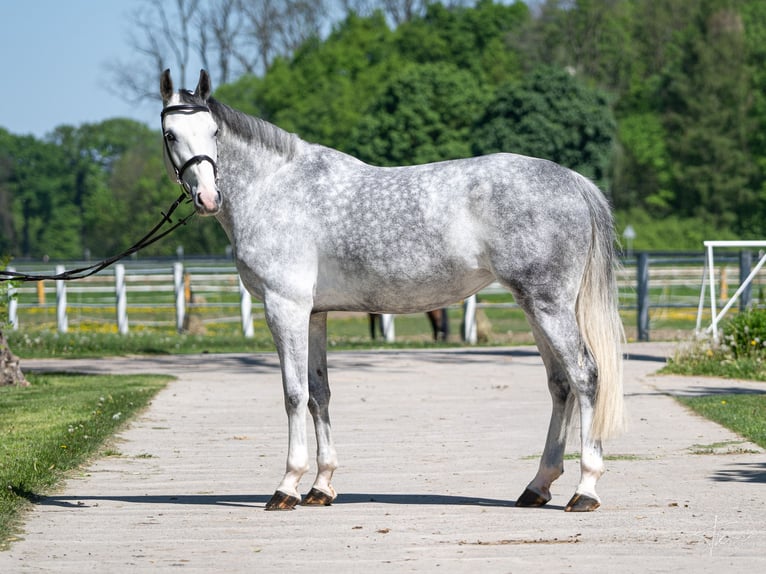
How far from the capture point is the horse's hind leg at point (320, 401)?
747 cm

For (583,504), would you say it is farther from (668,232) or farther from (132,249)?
(668,232)

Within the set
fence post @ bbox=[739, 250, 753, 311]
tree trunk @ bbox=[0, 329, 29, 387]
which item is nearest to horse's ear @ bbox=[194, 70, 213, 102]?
tree trunk @ bbox=[0, 329, 29, 387]

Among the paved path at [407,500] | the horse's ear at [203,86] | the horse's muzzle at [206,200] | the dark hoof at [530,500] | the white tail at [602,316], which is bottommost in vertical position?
the paved path at [407,500]

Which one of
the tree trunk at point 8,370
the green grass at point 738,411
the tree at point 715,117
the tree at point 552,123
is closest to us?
the green grass at point 738,411

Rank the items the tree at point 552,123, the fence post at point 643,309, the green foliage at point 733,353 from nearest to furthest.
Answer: the green foliage at point 733,353, the fence post at point 643,309, the tree at point 552,123

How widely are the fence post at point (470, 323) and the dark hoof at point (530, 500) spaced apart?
50.9 ft

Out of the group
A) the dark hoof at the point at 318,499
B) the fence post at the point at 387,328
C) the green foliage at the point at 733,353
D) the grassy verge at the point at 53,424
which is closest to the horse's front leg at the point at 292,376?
the dark hoof at the point at 318,499

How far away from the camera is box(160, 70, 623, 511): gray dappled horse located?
6.93m

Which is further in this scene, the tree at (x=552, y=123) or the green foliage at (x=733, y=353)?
the tree at (x=552, y=123)

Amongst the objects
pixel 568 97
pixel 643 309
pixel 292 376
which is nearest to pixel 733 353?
pixel 643 309

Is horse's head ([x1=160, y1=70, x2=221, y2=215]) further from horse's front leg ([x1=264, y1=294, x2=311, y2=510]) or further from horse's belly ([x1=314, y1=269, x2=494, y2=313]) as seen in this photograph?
horse's belly ([x1=314, y1=269, x2=494, y2=313])

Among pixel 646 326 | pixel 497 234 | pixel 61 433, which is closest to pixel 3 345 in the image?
pixel 61 433

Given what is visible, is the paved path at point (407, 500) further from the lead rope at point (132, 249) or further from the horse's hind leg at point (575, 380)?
the lead rope at point (132, 249)

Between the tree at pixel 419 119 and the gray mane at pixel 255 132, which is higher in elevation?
the tree at pixel 419 119
